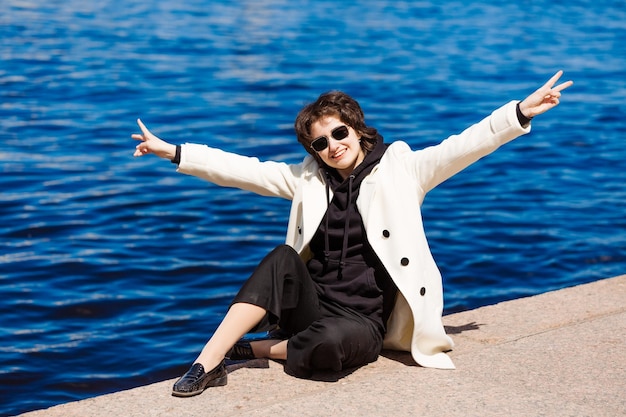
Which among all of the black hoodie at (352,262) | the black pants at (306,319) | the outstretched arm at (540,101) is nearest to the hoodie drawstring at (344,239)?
the black hoodie at (352,262)

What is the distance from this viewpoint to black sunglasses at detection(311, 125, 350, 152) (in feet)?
15.8

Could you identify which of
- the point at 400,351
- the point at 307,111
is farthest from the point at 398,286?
the point at 307,111

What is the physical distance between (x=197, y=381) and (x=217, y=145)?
8238 mm

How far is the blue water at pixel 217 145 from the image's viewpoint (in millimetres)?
7582

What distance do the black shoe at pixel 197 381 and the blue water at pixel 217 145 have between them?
1.98 m

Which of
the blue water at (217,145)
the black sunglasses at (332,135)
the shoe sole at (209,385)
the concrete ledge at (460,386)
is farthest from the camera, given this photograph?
the blue water at (217,145)

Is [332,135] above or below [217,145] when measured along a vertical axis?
above

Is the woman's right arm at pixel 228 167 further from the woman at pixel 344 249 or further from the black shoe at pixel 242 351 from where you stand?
the black shoe at pixel 242 351

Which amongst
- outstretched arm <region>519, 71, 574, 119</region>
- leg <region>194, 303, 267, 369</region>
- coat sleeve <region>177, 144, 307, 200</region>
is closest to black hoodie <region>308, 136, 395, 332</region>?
coat sleeve <region>177, 144, 307, 200</region>

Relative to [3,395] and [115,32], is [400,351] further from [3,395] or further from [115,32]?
[115,32]

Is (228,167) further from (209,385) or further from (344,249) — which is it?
(209,385)

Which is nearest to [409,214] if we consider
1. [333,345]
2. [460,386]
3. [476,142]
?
[476,142]

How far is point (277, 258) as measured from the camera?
471 centimetres

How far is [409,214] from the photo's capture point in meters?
4.77
